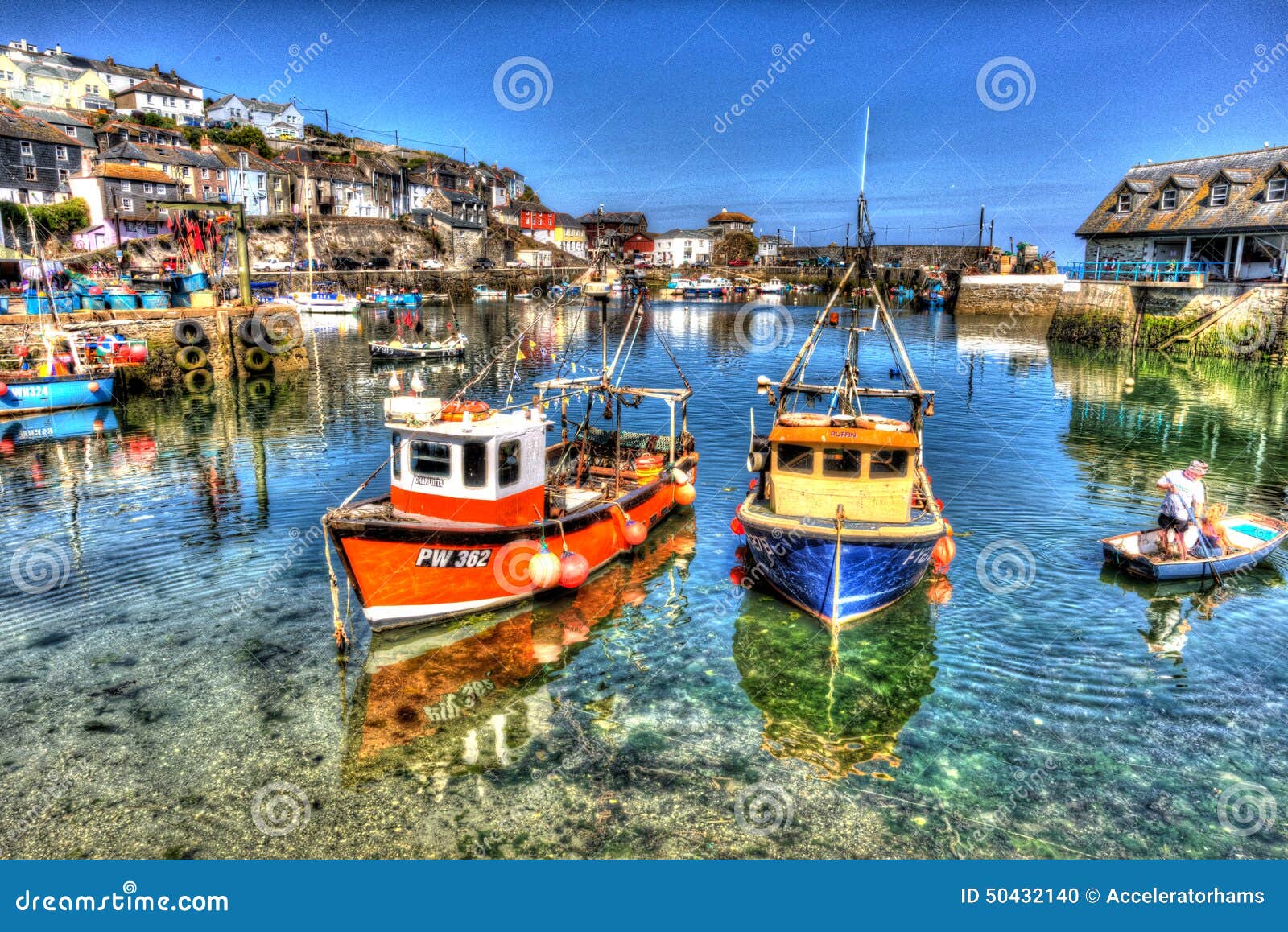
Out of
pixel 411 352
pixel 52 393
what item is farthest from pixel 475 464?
pixel 411 352

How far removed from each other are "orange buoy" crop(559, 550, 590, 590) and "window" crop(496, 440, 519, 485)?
1714mm

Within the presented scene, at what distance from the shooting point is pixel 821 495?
49.1ft

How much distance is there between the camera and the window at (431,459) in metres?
14.2

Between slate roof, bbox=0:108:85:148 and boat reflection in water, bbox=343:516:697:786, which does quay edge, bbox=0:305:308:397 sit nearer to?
boat reflection in water, bbox=343:516:697:786

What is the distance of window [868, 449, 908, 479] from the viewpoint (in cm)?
1491

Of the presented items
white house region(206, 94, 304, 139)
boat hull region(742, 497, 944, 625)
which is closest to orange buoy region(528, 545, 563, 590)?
boat hull region(742, 497, 944, 625)

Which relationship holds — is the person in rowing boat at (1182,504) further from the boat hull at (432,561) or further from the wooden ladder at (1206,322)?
the wooden ladder at (1206,322)

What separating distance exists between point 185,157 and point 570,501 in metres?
96.6

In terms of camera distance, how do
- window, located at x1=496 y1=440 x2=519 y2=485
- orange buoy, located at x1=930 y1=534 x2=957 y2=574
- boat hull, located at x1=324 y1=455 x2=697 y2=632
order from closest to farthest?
boat hull, located at x1=324 y1=455 x2=697 y2=632 → window, located at x1=496 y1=440 x2=519 y2=485 → orange buoy, located at x1=930 y1=534 x2=957 y2=574

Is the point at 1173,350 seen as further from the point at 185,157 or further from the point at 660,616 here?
the point at 185,157

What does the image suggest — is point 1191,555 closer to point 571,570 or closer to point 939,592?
point 939,592

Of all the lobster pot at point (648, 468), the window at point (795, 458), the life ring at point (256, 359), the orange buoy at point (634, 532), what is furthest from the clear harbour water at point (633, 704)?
the life ring at point (256, 359)

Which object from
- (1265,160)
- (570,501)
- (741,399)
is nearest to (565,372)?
(741,399)

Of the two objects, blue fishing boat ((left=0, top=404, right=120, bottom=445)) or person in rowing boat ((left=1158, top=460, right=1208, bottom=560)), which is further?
blue fishing boat ((left=0, top=404, right=120, bottom=445))
